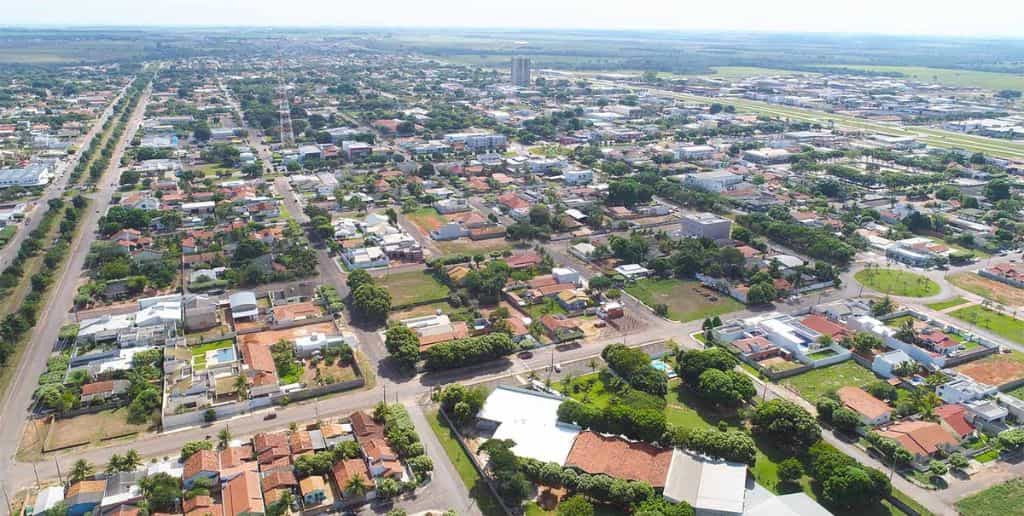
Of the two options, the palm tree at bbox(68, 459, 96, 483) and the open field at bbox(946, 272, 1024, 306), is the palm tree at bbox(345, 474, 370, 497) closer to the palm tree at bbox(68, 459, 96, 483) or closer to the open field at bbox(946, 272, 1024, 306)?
the palm tree at bbox(68, 459, 96, 483)

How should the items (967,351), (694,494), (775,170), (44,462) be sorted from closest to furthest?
(694,494), (44,462), (967,351), (775,170)

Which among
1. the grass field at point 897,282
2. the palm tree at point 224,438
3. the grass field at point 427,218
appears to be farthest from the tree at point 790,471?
the grass field at point 427,218

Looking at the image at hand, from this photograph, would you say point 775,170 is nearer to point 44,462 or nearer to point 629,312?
point 629,312

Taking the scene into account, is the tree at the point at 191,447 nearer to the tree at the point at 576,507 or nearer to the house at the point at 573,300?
the tree at the point at 576,507

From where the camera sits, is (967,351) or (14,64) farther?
(14,64)

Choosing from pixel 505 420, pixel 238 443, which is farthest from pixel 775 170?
pixel 238 443

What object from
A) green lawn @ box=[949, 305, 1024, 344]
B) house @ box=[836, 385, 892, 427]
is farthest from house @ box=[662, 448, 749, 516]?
green lawn @ box=[949, 305, 1024, 344]
